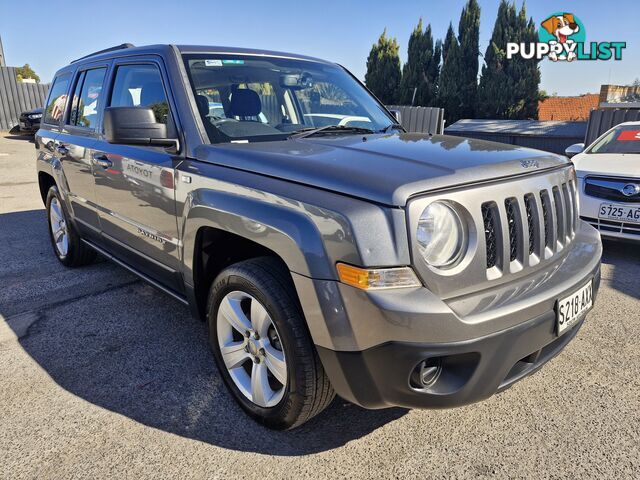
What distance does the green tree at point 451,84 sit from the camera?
24734mm

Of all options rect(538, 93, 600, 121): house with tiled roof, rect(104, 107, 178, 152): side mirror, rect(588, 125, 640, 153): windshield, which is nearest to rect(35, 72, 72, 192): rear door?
rect(104, 107, 178, 152): side mirror

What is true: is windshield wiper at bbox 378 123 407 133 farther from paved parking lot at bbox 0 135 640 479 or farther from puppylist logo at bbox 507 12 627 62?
puppylist logo at bbox 507 12 627 62

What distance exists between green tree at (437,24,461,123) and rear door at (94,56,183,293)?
23.9 metres

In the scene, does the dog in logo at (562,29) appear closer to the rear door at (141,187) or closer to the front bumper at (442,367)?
A: the rear door at (141,187)

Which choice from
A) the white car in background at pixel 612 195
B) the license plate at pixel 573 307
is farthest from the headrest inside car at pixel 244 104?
the white car in background at pixel 612 195

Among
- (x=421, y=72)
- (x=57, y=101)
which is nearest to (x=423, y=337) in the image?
(x=57, y=101)

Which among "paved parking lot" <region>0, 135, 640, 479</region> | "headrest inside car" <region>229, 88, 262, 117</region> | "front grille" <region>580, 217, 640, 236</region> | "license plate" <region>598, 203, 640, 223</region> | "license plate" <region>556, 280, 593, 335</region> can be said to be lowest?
"paved parking lot" <region>0, 135, 640, 479</region>

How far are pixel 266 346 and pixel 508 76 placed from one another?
24906 millimetres

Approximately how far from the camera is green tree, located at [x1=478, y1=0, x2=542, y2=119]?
23344 mm

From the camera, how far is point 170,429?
2268mm

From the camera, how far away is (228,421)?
2328mm

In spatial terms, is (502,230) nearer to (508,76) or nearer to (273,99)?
(273,99)

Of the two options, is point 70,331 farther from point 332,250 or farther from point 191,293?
point 332,250

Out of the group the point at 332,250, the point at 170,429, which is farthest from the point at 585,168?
the point at 170,429
